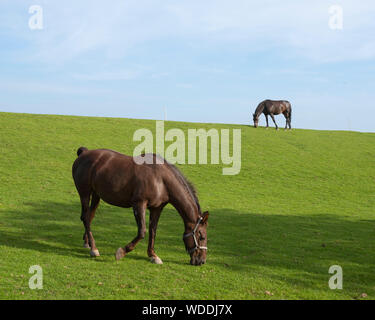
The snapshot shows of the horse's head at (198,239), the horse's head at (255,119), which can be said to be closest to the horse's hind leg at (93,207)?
the horse's head at (198,239)

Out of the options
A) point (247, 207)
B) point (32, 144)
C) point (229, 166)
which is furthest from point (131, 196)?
point (32, 144)

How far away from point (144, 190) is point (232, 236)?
17.1 feet

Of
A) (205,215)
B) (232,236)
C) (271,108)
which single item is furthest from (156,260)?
(271,108)

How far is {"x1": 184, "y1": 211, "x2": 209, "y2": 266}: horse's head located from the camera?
8898 mm

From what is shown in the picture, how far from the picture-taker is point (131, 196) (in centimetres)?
927

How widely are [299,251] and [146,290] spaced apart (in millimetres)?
5772

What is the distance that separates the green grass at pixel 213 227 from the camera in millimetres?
8125

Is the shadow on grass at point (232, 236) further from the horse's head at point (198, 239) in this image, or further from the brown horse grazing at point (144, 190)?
the brown horse grazing at point (144, 190)

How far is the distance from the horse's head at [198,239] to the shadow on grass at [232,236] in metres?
0.84

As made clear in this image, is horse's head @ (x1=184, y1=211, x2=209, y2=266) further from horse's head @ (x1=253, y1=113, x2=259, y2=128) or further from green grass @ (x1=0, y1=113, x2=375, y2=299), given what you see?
horse's head @ (x1=253, y1=113, x2=259, y2=128)

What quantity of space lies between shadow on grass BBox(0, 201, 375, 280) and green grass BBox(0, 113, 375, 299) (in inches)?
1.5

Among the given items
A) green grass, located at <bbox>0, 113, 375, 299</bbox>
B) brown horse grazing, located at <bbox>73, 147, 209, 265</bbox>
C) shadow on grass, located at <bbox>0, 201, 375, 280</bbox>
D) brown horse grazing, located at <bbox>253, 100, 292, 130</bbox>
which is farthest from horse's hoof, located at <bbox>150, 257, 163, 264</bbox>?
brown horse grazing, located at <bbox>253, 100, 292, 130</bbox>

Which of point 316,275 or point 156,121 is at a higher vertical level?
point 156,121
